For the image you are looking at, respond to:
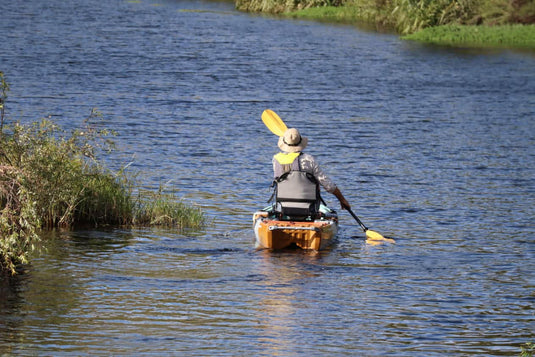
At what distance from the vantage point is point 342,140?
88.9 feet

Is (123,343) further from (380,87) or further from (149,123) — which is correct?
(380,87)

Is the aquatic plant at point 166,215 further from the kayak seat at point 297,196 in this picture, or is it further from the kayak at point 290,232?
the kayak seat at point 297,196

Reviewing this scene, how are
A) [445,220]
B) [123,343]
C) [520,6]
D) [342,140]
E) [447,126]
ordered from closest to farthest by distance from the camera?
1. [123,343]
2. [445,220]
3. [342,140]
4. [447,126]
5. [520,6]

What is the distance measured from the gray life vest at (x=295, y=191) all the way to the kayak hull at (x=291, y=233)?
0.69ft

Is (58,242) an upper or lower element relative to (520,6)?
lower

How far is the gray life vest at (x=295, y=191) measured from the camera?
1533cm

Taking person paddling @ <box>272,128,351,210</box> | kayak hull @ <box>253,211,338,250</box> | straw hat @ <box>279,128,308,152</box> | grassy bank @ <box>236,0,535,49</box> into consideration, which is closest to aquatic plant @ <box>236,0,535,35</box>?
grassy bank @ <box>236,0,535,49</box>

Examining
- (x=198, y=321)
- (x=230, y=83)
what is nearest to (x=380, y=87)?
(x=230, y=83)

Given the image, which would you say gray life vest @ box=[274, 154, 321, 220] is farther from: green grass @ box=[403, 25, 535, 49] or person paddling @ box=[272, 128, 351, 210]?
green grass @ box=[403, 25, 535, 49]

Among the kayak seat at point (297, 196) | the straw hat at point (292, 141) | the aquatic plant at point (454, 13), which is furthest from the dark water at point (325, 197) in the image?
the aquatic plant at point (454, 13)

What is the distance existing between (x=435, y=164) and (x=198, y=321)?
13291 millimetres

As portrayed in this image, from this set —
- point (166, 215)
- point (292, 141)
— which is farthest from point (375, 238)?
point (166, 215)

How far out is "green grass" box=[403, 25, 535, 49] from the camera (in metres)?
50.2

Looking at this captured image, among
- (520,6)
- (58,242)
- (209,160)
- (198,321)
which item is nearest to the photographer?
(198,321)
